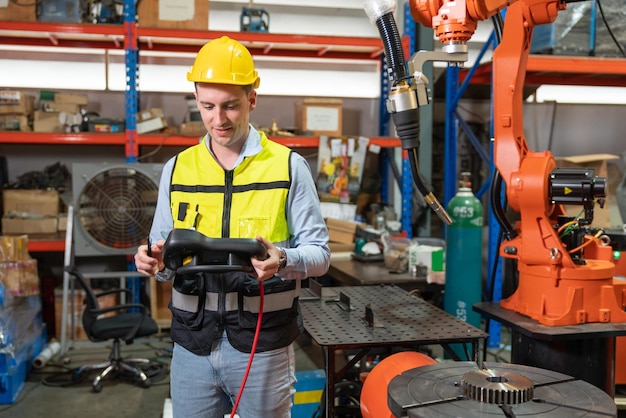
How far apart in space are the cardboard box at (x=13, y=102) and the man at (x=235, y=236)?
3.10 meters

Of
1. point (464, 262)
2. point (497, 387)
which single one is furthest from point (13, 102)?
point (497, 387)

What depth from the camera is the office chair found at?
3551mm

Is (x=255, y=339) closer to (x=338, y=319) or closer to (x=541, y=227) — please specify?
(x=338, y=319)

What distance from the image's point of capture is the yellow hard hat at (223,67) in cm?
151

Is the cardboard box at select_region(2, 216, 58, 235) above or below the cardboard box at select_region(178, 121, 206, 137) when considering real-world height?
below

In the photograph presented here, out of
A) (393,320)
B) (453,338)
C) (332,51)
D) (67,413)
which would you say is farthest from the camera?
(332,51)

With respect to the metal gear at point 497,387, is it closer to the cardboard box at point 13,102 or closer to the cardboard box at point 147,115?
the cardboard box at point 147,115

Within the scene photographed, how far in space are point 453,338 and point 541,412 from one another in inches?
31.8

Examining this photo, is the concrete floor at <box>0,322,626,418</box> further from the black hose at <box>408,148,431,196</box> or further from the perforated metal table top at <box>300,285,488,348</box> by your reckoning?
the black hose at <box>408,148,431,196</box>

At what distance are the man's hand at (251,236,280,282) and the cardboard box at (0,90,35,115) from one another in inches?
135

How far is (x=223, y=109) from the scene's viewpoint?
152 centimetres

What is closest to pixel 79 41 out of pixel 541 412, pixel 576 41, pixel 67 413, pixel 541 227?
pixel 67 413

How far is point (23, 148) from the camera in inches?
191

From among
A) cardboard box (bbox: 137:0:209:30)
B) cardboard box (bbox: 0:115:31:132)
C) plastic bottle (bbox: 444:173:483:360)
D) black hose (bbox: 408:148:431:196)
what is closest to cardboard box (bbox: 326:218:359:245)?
plastic bottle (bbox: 444:173:483:360)
